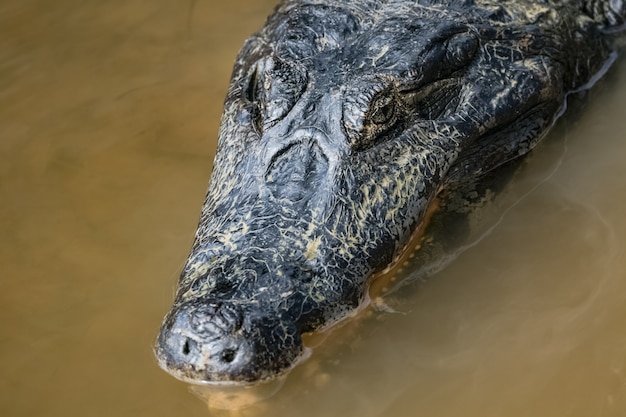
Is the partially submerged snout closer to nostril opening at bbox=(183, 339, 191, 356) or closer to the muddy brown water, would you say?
nostril opening at bbox=(183, 339, 191, 356)

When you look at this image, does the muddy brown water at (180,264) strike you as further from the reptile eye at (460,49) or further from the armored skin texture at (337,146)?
the reptile eye at (460,49)

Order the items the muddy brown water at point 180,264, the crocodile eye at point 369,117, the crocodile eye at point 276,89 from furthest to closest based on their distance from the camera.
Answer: the crocodile eye at point 276,89 → the crocodile eye at point 369,117 → the muddy brown water at point 180,264

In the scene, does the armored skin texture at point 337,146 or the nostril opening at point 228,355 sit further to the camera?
the armored skin texture at point 337,146

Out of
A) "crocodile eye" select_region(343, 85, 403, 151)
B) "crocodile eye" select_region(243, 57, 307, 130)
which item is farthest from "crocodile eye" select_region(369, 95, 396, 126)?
"crocodile eye" select_region(243, 57, 307, 130)

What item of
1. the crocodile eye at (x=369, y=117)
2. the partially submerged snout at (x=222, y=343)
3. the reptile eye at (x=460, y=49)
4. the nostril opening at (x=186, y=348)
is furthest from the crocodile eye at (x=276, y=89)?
the nostril opening at (x=186, y=348)

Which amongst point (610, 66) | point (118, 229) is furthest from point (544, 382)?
point (610, 66)

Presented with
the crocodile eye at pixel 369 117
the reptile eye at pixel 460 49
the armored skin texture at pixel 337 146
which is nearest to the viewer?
the armored skin texture at pixel 337 146

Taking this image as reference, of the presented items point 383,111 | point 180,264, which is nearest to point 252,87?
point 383,111

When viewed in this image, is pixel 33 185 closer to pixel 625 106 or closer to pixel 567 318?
pixel 567 318

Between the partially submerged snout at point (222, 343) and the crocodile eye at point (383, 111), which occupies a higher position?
the crocodile eye at point (383, 111)
